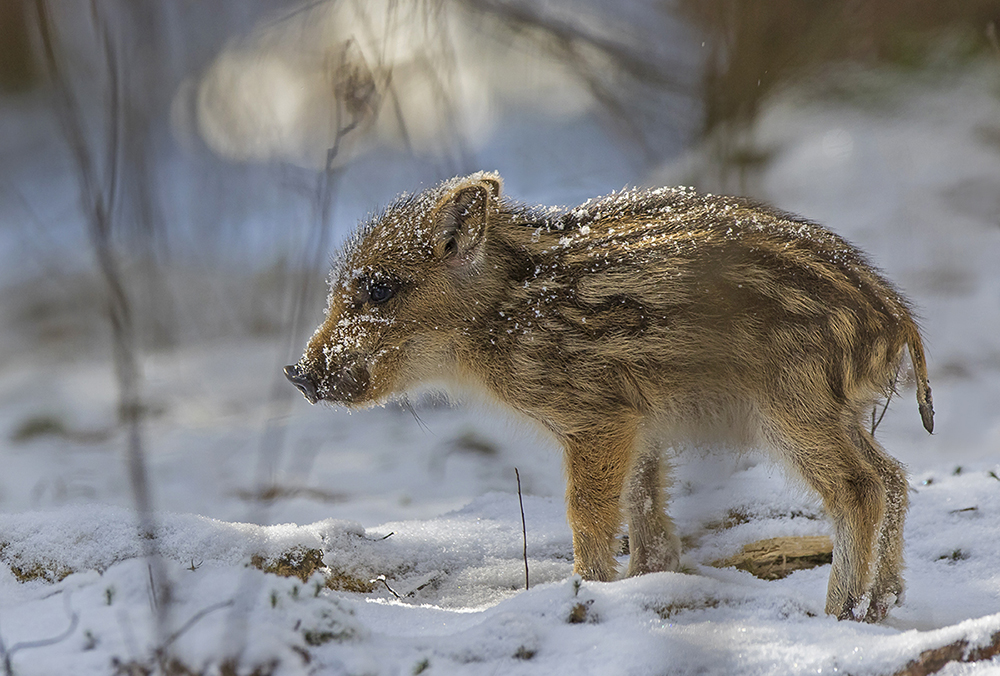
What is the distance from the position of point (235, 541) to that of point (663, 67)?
342 cm

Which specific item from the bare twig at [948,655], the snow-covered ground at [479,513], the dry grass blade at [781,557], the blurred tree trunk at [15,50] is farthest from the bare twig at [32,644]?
the blurred tree trunk at [15,50]

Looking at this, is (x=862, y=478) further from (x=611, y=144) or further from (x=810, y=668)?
(x=611, y=144)

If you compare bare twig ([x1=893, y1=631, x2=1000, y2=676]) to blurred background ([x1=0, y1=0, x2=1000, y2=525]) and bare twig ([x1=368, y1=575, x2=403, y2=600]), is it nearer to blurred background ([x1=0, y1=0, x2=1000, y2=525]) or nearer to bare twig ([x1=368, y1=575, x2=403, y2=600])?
bare twig ([x1=368, y1=575, x2=403, y2=600])

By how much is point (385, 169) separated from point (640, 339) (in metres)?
3.40

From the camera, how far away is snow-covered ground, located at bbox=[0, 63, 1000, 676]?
2016mm

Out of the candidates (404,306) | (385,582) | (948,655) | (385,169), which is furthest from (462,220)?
(385,169)

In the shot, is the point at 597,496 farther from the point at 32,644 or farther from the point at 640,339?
the point at 32,644

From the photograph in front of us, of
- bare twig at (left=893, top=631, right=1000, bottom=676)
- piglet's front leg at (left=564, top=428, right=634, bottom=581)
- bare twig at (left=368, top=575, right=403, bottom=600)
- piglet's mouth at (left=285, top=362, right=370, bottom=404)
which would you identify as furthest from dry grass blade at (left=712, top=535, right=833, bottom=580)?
piglet's mouth at (left=285, top=362, right=370, bottom=404)

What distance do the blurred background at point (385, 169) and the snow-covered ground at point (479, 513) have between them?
0.12ft

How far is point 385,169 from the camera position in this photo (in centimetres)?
580

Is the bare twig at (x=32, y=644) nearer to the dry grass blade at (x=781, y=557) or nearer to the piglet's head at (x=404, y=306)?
the piglet's head at (x=404, y=306)

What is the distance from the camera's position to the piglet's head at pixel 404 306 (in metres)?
3.15

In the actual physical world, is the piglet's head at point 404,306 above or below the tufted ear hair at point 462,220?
below

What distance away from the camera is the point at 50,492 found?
4.59 metres
